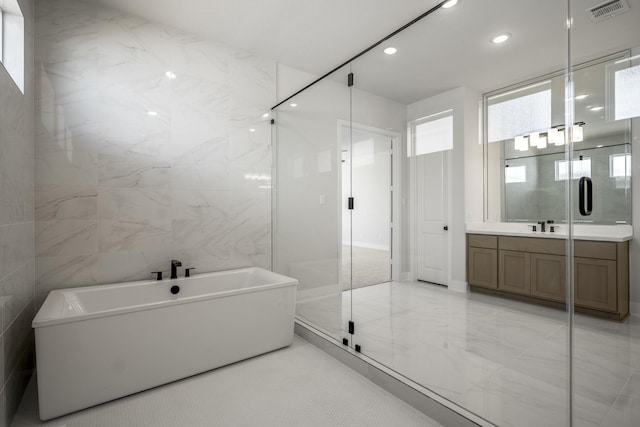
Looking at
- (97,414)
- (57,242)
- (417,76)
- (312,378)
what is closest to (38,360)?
(97,414)

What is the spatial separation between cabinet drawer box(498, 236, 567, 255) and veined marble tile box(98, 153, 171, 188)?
8.66ft

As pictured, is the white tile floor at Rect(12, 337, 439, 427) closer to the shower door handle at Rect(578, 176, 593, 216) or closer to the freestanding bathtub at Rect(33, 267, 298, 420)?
the freestanding bathtub at Rect(33, 267, 298, 420)

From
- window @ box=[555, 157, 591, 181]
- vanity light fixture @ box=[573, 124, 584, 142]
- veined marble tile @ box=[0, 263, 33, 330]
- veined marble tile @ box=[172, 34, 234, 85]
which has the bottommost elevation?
veined marble tile @ box=[0, 263, 33, 330]

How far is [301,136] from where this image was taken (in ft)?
9.99

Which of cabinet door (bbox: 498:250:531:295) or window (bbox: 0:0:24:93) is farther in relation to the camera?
window (bbox: 0:0:24:93)

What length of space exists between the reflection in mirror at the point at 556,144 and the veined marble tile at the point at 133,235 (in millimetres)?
2543

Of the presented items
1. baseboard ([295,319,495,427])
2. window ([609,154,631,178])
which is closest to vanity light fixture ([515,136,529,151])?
window ([609,154,631,178])

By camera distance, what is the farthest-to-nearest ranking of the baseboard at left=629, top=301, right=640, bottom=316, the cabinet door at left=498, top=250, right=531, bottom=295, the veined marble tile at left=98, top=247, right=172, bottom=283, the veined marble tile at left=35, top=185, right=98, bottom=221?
the veined marble tile at left=98, top=247, right=172, bottom=283, the veined marble tile at left=35, top=185, right=98, bottom=221, the cabinet door at left=498, top=250, right=531, bottom=295, the baseboard at left=629, top=301, right=640, bottom=316

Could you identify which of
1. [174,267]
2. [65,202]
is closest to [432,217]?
[174,267]

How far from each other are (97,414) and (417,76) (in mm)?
2890

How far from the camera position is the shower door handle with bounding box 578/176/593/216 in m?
1.27

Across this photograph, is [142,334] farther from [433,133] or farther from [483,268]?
[433,133]

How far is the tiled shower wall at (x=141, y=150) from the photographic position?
2203mm

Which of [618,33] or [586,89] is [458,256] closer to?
[586,89]
